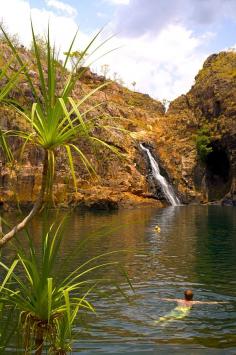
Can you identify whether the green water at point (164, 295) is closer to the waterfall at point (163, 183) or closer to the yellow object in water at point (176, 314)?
the yellow object in water at point (176, 314)

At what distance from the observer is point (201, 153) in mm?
83750

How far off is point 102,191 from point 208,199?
2282cm

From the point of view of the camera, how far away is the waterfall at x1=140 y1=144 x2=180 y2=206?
77.6 meters

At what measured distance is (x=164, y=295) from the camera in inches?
662

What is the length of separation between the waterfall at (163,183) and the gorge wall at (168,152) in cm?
110

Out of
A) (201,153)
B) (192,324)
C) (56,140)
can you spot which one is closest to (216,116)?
(201,153)

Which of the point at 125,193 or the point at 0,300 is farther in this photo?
the point at 125,193

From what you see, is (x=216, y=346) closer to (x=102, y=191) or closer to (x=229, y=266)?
(x=229, y=266)

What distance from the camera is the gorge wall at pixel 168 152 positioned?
65375 millimetres

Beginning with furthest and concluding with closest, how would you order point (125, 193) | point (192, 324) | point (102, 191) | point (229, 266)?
point (125, 193), point (102, 191), point (229, 266), point (192, 324)

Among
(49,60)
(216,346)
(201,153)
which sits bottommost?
(216,346)

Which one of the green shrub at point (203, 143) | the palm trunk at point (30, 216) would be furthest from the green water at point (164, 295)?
the green shrub at point (203, 143)

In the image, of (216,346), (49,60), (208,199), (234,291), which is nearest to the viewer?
(49,60)

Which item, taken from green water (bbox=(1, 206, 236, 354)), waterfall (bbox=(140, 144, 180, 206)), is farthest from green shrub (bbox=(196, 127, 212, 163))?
green water (bbox=(1, 206, 236, 354))
